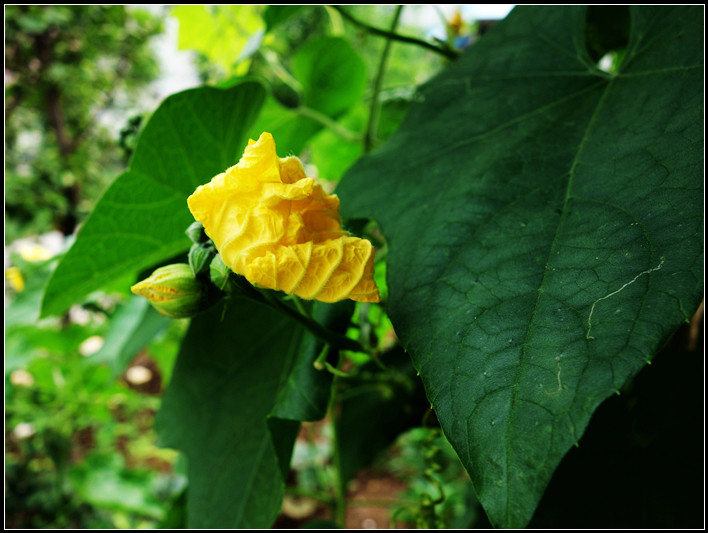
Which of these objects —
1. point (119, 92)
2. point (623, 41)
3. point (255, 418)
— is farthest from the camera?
point (119, 92)

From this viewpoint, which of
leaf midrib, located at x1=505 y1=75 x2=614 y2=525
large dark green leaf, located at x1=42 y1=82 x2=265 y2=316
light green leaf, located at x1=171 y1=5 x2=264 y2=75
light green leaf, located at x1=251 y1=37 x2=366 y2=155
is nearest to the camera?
leaf midrib, located at x1=505 y1=75 x2=614 y2=525

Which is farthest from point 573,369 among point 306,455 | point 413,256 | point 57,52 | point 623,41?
point 57,52

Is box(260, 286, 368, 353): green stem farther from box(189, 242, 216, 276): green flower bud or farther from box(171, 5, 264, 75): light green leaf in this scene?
box(171, 5, 264, 75): light green leaf

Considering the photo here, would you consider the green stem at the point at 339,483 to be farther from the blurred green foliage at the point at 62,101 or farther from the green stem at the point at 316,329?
the blurred green foliage at the point at 62,101

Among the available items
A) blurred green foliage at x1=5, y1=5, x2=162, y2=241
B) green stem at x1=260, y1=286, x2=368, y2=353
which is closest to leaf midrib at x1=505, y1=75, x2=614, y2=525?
green stem at x1=260, y1=286, x2=368, y2=353

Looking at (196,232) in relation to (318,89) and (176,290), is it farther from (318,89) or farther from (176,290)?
(318,89)

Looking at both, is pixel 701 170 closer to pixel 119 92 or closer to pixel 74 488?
pixel 74 488
